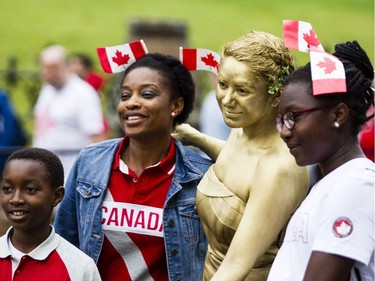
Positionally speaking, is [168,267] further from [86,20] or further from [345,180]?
[86,20]

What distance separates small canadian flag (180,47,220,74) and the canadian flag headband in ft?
2.60

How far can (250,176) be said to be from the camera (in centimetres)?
439

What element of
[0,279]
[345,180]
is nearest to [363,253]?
[345,180]

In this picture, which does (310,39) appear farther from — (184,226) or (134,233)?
(134,233)

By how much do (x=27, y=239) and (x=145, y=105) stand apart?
0.84 m

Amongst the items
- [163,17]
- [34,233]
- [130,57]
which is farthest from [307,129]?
[163,17]

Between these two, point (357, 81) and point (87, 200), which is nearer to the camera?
point (357, 81)

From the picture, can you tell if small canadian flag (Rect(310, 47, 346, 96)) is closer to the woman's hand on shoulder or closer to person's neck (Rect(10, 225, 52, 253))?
the woman's hand on shoulder

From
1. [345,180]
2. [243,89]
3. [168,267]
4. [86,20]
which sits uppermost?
[86,20]

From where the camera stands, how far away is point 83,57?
44.2 feet

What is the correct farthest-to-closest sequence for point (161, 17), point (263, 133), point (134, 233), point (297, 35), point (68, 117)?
point (161, 17), point (68, 117), point (134, 233), point (263, 133), point (297, 35)

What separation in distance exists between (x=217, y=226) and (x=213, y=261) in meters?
0.21

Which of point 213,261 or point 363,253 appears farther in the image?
point 213,261

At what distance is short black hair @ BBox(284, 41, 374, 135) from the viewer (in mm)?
3812
